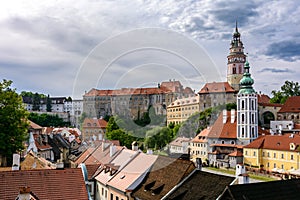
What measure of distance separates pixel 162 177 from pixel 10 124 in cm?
1185

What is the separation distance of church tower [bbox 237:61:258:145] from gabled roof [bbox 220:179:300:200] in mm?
43305

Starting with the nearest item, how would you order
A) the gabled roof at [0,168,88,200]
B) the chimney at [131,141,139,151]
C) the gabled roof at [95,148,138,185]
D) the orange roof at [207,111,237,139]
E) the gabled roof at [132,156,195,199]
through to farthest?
the gabled roof at [0,168,88,200] < the gabled roof at [132,156,195,199] < the chimney at [131,141,139,151] < the gabled roof at [95,148,138,185] < the orange roof at [207,111,237,139]

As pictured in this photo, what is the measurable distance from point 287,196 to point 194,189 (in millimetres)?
4044

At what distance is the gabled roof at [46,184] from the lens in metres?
12.3

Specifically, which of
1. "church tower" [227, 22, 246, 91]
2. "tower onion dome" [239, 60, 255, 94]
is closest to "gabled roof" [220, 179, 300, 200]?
"tower onion dome" [239, 60, 255, 94]

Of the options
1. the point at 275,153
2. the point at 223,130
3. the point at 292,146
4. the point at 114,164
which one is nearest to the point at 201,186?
the point at 114,164

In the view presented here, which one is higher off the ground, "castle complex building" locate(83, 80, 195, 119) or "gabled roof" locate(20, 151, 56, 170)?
"castle complex building" locate(83, 80, 195, 119)

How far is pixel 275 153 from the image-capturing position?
1848 inches

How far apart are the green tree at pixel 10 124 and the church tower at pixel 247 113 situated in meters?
41.7

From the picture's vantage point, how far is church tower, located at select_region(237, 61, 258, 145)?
56.6 metres

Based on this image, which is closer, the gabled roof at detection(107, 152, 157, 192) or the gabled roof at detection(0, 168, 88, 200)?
the gabled roof at detection(0, 168, 88, 200)

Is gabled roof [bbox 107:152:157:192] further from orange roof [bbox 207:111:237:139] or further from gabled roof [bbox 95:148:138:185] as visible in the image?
orange roof [bbox 207:111:237:139]

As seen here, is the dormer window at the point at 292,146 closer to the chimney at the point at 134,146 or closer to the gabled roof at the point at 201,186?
the chimney at the point at 134,146

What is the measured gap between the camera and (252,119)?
57719mm
